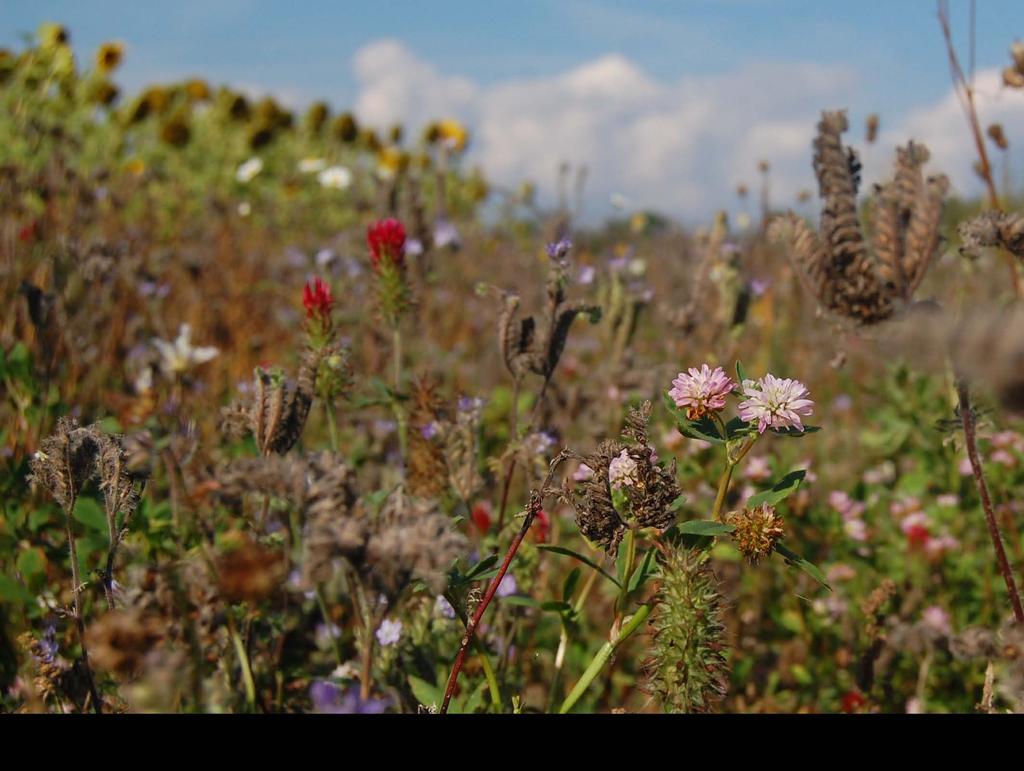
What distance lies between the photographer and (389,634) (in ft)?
5.22

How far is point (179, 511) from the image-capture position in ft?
6.21

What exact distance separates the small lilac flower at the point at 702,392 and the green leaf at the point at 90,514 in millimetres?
1222

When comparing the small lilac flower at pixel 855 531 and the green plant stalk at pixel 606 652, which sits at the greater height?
the green plant stalk at pixel 606 652

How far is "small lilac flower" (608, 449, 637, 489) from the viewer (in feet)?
3.75

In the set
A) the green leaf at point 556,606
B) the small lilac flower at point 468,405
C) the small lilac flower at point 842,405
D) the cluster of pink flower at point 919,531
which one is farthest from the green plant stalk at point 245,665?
the small lilac flower at point 842,405

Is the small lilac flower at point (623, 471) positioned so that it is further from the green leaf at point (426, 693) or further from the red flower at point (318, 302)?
the red flower at point (318, 302)

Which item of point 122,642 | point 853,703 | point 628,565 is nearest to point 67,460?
point 122,642

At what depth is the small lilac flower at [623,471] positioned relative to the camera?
3.75ft

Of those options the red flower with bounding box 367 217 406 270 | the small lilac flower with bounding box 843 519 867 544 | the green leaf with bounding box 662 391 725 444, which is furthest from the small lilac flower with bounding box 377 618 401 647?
the small lilac flower with bounding box 843 519 867 544

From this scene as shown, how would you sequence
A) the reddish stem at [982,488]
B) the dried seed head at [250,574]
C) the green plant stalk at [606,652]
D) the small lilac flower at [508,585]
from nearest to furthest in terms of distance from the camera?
the dried seed head at [250,574]
the green plant stalk at [606,652]
the reddish stem at [982,488]
the small lilac flower at [508,585]

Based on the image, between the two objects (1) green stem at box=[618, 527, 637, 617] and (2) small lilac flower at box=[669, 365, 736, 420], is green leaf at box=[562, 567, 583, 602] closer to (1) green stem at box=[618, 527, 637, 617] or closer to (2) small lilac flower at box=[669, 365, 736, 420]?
(1) green stem at box=[618, 527, 637, 617]

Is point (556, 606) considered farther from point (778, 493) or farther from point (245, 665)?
point (245, 665)
